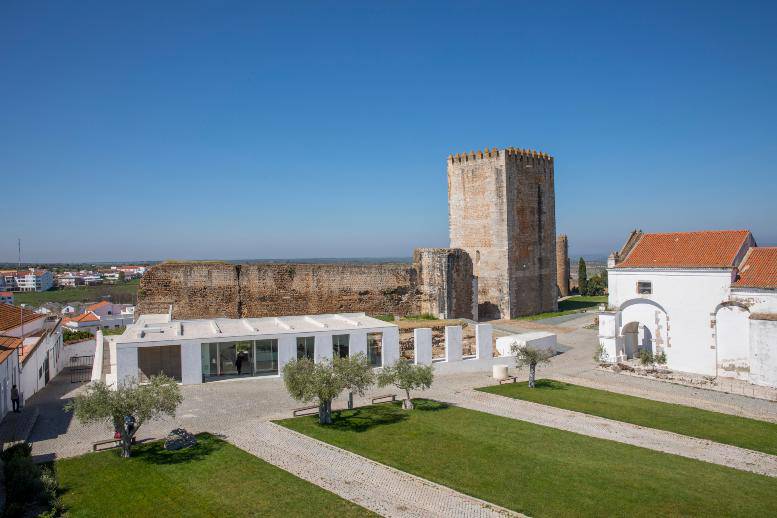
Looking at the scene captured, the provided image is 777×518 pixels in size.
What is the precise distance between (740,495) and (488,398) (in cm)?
767

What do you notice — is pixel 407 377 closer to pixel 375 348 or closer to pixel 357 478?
pixel 357 478

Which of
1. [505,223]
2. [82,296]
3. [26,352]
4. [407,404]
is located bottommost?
[82,296]

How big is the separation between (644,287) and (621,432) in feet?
30.2

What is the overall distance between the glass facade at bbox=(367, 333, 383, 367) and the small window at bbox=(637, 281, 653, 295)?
395 inches

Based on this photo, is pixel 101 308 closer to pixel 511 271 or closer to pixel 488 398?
pixel 511 271

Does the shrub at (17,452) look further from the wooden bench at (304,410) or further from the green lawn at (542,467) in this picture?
the wooden bench at (304,410)

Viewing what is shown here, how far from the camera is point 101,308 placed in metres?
42.6

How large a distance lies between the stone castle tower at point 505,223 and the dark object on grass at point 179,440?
21760 mm

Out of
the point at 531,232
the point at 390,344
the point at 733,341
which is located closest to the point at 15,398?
the point at 390,344

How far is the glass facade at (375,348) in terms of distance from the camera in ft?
70.5

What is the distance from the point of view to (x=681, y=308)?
21.3 meters

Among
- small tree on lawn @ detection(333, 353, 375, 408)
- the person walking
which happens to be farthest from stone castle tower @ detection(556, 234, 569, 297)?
the person walking

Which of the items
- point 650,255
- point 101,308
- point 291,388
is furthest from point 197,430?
point 101,308

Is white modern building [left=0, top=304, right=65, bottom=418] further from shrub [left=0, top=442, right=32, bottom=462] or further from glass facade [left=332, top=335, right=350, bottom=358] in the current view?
glass facade [left=332, top=335, right=350, bottom=358]
